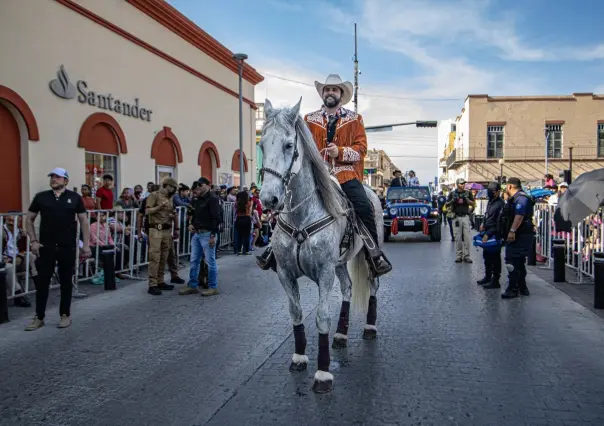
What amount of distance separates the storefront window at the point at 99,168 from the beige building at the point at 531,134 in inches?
1458

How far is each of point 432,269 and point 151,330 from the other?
22.5ft

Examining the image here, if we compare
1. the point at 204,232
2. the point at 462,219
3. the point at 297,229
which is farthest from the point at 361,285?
the point at 462,219

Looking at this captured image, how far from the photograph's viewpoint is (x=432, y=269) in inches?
447

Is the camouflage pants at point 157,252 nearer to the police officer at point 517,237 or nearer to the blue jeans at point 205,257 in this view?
the blue jeans at point 205,257

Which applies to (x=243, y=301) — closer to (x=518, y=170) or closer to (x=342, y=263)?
(x=342, y=263)

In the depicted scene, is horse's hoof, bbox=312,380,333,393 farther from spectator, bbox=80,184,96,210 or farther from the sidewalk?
spectator, bbox=80,184,96,210

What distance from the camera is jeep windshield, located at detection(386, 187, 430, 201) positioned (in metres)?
19.8

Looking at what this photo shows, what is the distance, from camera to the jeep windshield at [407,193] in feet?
64.9

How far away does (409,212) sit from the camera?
1784 cm

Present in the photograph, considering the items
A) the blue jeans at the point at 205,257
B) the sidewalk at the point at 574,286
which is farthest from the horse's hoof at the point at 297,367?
the sidewalk at the point at 574,286

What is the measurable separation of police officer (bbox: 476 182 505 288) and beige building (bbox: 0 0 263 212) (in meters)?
9.25

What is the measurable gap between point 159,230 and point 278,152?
5.61 metres

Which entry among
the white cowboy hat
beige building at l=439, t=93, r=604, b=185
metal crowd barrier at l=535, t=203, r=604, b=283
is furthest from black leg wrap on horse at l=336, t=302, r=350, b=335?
beige building at l=439, t=93, r=604, b=185

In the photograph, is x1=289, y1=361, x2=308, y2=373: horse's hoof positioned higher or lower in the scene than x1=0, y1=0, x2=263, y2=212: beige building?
lower
